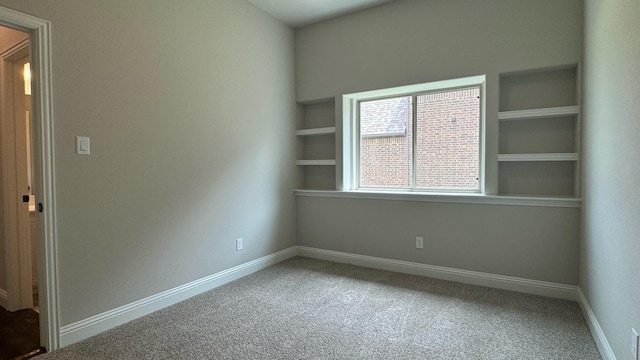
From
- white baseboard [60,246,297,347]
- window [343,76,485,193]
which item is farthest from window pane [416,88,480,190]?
white baseboard [60,246,297,347]

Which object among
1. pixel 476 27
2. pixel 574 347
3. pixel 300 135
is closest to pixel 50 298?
pixel 300 135

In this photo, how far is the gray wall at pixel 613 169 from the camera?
1.54 m

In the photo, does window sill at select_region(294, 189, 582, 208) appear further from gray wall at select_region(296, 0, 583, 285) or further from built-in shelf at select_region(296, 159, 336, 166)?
built-in shelf at select_region(296, 159, 336, 166)

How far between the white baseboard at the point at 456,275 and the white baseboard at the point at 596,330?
194mm

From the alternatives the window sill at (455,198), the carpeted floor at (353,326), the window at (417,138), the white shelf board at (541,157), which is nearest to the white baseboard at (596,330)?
the carpeted floor at (353,326)

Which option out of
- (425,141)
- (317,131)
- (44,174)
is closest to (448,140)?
(425,141)

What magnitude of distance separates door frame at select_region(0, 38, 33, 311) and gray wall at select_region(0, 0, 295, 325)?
2.98 ft

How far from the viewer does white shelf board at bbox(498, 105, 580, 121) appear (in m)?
2.77

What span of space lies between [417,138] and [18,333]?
12.6 ft

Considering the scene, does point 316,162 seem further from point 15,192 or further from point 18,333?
point 18,333

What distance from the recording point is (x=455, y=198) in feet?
10.7

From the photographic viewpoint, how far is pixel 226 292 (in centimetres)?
308

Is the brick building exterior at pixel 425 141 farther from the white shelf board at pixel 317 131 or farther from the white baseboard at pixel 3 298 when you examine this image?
the white baseboard at pixel 3 298

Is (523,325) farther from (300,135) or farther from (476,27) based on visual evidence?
(300,135)
